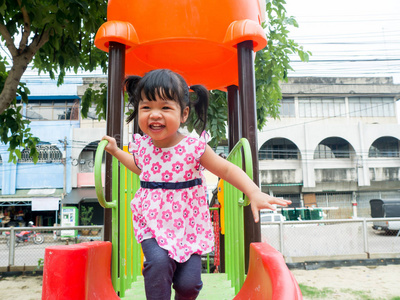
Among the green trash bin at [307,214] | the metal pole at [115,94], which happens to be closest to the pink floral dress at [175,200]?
the metal pole at [115,94]

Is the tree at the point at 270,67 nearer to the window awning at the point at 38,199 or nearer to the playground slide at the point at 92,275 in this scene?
the playground slide at the point at 92,275

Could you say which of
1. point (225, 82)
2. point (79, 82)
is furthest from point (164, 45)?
point (79, 82)

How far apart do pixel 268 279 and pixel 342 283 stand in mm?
5655

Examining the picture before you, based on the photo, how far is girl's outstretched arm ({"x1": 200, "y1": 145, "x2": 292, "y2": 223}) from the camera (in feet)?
4.10

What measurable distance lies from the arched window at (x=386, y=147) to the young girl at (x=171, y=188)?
72.4 feet

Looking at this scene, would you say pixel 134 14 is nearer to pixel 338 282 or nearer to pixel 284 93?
pixel 338 282

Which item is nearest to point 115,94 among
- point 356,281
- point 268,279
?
point 268,279

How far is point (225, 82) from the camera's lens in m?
3.57

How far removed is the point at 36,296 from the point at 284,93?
1739 cm

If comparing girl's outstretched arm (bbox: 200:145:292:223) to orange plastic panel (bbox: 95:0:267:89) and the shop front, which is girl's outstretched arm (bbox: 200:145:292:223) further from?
the shop front

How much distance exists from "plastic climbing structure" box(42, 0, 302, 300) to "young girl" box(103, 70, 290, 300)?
0.62 feet

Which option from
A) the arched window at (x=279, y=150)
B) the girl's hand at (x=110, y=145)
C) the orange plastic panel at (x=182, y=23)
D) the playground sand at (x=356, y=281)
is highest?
the arched window at (x=279, y=150)

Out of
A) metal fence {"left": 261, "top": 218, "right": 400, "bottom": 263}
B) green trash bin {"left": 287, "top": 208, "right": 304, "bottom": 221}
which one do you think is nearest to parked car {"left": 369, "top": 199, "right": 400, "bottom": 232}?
green trash bin {"left": 287, "top": 208, "right": 304, "bottom": 221}

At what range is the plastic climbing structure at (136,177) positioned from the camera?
4.72 feet
